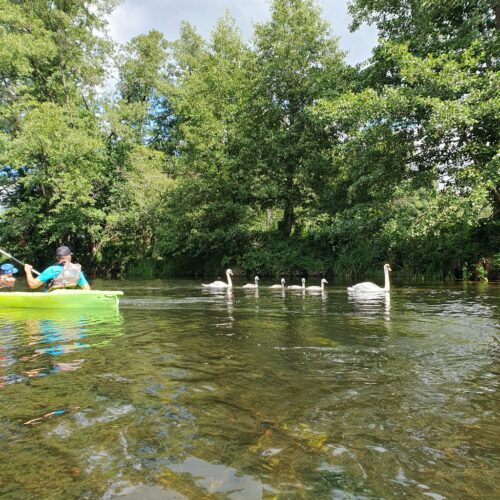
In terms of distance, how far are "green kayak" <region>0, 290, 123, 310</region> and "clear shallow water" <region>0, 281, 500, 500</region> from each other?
322 centimetres

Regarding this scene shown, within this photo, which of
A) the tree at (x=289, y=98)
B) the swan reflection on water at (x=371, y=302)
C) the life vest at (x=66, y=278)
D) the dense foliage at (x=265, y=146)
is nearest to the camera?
the swan reflection on water at (x=371, y=302)

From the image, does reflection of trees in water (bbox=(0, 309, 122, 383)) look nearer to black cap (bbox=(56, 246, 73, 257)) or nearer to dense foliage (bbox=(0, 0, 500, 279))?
black cap (bbox=(56, 246, 73, 257))

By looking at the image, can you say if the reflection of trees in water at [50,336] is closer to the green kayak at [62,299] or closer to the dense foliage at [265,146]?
the green kayak at [62,299]

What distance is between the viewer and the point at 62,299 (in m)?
10.9

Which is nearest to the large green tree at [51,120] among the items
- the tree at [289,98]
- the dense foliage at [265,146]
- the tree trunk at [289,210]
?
the dense foliage at [265,146]

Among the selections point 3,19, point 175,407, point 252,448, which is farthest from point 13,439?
point 3,19

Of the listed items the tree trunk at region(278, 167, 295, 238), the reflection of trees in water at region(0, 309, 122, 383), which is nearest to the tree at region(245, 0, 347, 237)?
the tree trunk at region(278, 167, 295, 238)

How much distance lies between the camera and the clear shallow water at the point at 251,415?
2.70 metres

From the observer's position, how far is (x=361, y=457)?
9.82 ft

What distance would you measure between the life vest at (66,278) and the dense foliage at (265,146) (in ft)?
37.9

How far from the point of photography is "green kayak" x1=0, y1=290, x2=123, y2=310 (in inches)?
425

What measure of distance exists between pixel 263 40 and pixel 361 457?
1167 inches

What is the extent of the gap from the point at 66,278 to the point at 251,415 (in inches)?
358

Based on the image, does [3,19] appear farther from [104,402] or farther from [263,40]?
[104,402]
